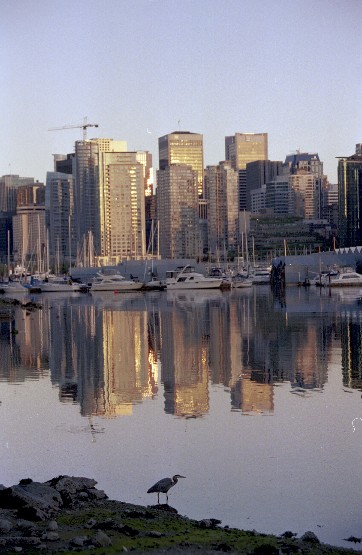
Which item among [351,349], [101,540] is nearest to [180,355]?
[351,349]

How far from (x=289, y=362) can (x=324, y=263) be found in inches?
3414

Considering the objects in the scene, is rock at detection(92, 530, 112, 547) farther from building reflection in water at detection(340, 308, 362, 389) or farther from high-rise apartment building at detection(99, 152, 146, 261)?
high-rise apartment building at detection(99, 152, 146, 261)

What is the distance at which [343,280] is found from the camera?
88875 millimetres

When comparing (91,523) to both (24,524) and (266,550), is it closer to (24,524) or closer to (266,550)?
(24,524)

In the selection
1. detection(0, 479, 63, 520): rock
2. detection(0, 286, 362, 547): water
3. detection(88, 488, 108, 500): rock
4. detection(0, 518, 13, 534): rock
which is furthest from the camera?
detection(0, 286, 362, 547): water

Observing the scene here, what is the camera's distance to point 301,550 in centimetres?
896

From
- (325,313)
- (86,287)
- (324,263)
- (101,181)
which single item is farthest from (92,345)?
(101,181)

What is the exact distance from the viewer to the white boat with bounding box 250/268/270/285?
10925 centimetres

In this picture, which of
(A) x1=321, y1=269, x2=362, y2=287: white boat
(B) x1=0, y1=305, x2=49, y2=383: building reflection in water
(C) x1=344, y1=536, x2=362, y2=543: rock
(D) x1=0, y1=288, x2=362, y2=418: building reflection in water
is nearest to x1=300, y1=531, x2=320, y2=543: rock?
(C) x1=344, y1=536, x2=362, y2=543: rock

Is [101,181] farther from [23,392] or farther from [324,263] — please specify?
[23,392]

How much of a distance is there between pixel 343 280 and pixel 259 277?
2297 centimetres

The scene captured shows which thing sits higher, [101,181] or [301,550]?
[101,181]

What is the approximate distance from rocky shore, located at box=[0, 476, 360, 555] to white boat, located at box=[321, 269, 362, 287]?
78.5 m

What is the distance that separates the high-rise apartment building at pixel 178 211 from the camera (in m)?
188
